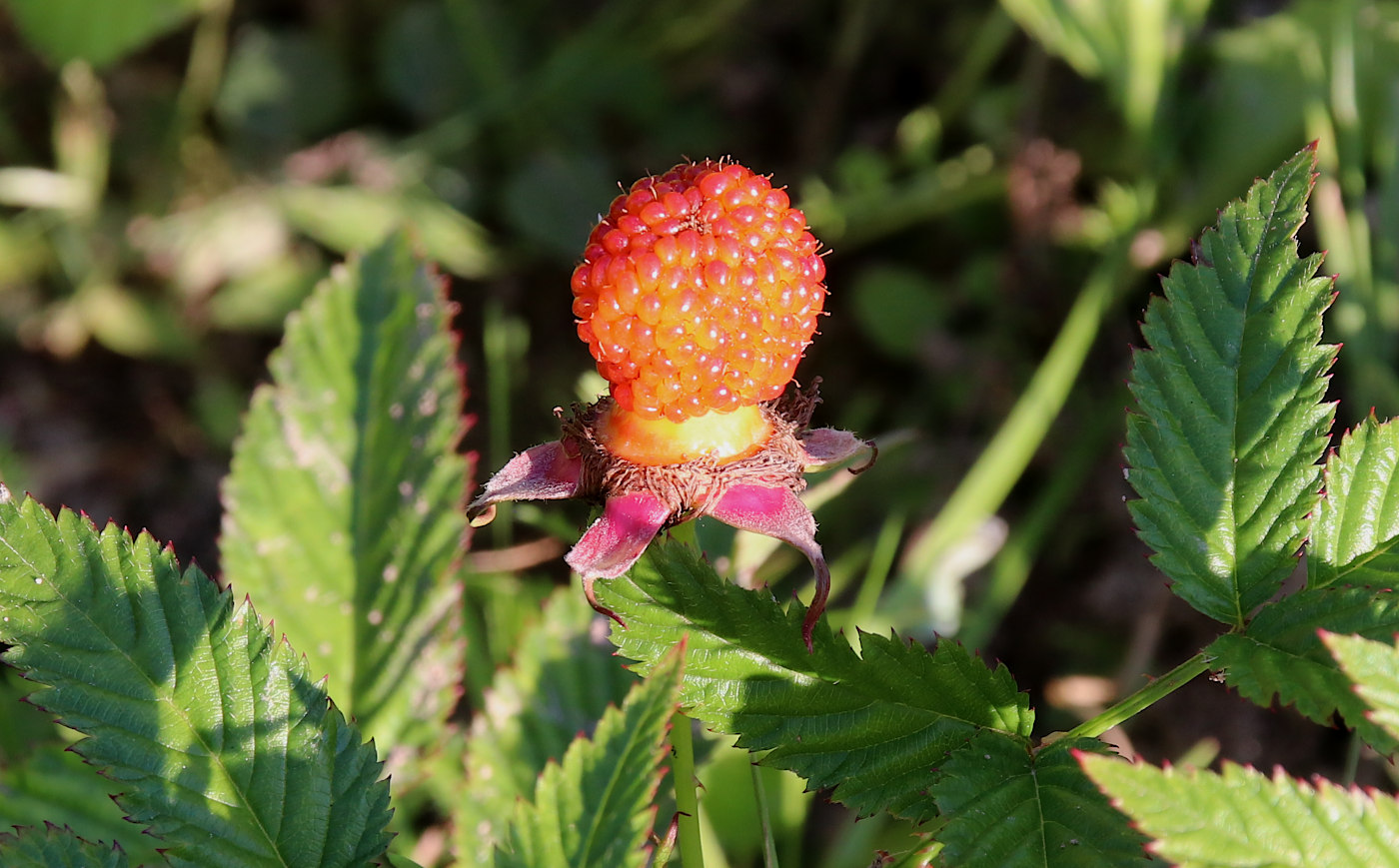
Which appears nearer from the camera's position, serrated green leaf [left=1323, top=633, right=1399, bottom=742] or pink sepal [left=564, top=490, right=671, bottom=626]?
serrated green leaf [left=1323, top=633, right=1399, bottom=742]

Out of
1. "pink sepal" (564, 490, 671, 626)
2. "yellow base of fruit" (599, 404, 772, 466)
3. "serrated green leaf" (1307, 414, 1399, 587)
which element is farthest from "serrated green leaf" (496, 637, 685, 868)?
"serrated green leaf" (1307, 414, 1399, 587)

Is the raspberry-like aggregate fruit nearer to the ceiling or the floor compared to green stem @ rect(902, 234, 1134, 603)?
nearer to the floor

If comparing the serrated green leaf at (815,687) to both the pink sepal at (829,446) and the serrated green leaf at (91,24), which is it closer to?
the pink sepal at (829,446)

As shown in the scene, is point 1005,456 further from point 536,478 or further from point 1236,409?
point 536,478

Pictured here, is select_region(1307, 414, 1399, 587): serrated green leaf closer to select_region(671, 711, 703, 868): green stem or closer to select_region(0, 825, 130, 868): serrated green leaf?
select_region(671, 711, 703, 868): green stem

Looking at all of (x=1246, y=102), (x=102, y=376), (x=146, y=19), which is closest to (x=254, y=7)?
(x=146, y=19)
